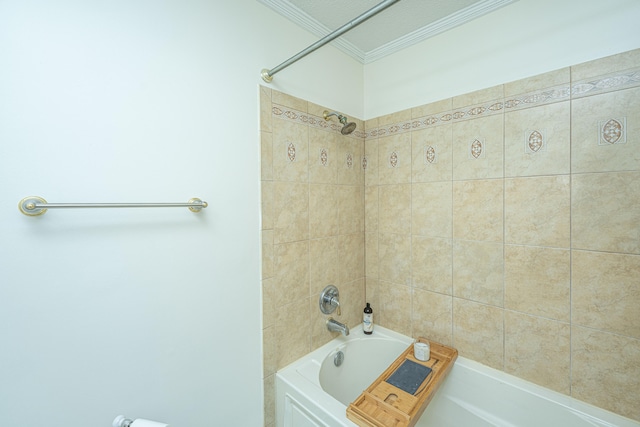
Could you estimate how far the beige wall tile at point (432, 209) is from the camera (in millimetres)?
1442

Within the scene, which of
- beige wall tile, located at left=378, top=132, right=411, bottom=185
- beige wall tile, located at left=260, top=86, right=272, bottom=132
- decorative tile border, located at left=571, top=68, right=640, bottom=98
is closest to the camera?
decorative tile border, located at left=571, top=68, right=640, bottom=98

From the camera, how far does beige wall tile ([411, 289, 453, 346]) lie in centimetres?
147

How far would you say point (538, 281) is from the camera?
3.90 ft

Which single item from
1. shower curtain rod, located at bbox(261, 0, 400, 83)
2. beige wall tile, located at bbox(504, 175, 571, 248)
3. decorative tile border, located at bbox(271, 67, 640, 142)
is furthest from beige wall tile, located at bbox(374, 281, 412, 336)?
shower curtain rod, located at bbox(261, 0, 400, 83)

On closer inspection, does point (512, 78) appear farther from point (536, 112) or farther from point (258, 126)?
point (258, 126)

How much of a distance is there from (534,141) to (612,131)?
0.24 meters

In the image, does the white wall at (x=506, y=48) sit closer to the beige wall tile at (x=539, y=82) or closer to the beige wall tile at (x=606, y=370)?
the beige wall tile at (x=539, y=82)

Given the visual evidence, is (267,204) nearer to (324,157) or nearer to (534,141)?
(324,157)

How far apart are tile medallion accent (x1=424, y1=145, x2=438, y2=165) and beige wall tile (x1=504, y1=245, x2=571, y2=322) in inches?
23.9

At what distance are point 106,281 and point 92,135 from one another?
0.48m

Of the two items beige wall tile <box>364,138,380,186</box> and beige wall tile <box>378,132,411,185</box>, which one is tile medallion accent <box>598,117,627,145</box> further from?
beige wall tile <box>364,138,380,186</box>

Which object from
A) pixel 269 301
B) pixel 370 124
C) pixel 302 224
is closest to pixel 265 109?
pixel 302 224

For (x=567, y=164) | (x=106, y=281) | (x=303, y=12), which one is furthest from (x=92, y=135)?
(x=567, y=164)

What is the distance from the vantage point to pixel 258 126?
1216 millimetres
